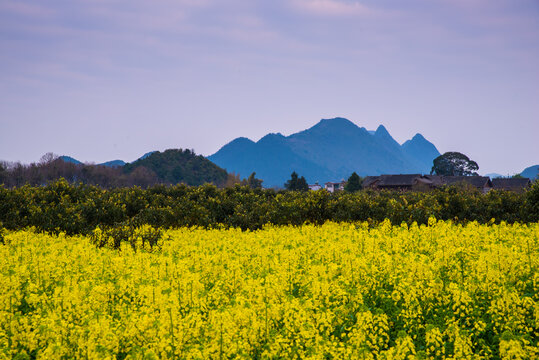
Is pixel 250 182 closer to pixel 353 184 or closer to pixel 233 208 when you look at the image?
pixel 353 184

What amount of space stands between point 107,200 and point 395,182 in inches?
3093

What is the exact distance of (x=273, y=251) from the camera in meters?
10.3

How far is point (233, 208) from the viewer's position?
20594 millimetres

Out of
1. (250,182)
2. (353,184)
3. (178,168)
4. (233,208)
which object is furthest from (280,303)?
(178,168)

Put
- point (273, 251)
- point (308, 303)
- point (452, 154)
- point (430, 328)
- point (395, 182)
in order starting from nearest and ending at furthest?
point (430, 328) → point (308, 303) → point (273, 251) → point (395, 182) → point (452, 154)

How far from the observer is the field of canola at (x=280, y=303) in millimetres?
5422

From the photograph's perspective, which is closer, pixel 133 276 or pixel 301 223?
pixel 133 276

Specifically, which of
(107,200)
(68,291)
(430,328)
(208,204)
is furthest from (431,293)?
(107,200)

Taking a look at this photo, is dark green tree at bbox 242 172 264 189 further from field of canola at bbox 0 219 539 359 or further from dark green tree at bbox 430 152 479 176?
dark green tree at bbox 430 152 479 176

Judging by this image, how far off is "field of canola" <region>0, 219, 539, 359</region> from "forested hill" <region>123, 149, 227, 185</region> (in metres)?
107

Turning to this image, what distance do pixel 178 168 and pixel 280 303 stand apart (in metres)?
124

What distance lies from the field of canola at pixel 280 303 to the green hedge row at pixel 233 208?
6.40 metres

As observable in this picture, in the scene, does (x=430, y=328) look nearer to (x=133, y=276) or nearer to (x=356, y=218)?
(x=133, y=276)

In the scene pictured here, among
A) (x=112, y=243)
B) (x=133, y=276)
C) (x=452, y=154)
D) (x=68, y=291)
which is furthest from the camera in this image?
(x=452, y=154)
